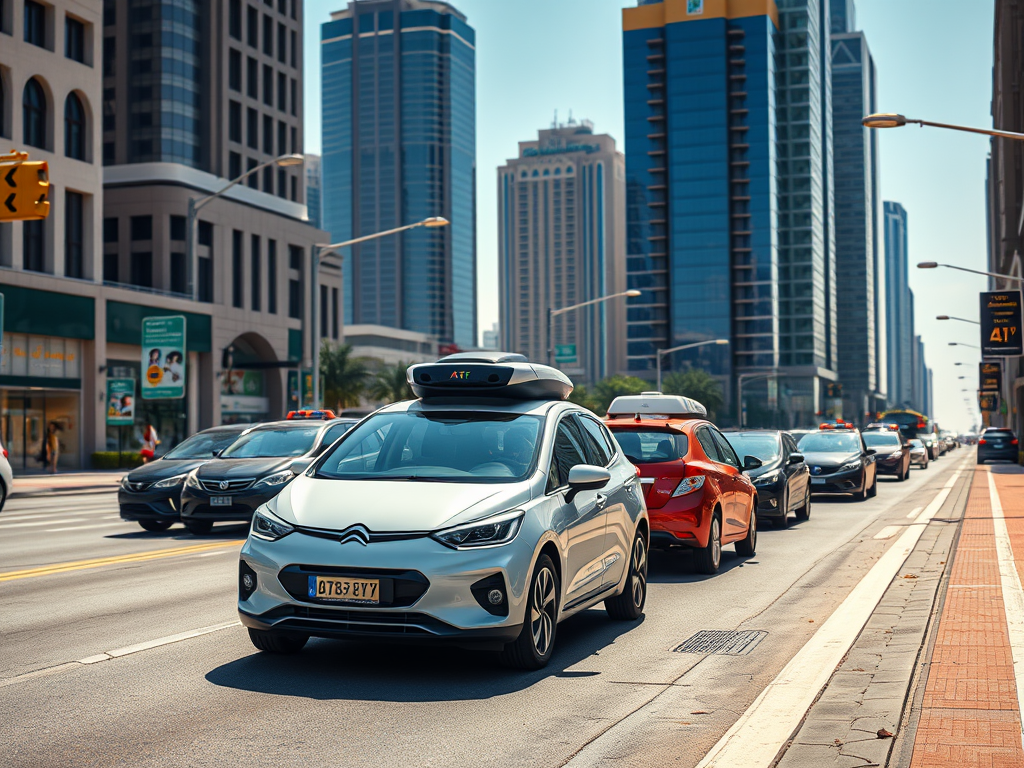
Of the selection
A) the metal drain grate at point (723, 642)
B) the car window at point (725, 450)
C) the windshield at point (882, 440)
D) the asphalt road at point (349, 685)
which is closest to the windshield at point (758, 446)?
the car window at point (725, 450)

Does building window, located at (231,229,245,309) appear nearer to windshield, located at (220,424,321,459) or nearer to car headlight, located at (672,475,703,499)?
windshield, located at (220,424,321,459)

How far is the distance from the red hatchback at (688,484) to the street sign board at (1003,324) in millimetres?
25861

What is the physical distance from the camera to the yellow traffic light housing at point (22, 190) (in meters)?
19.3

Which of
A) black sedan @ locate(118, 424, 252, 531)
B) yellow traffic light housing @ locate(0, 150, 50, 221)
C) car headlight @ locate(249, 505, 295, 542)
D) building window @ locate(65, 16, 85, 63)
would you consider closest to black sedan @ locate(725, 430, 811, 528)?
black sedan @ locate(118, 424, 252, 531)

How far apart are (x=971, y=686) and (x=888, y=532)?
437 inches

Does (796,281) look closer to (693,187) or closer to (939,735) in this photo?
(693,187)

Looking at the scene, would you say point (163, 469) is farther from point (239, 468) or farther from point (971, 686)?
point (971, 686)

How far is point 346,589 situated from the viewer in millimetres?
6199

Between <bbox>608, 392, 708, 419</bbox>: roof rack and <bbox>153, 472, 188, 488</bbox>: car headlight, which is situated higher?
<bbox>608, 392, 708, 419</bbox>: roof rack

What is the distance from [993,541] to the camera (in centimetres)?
1410

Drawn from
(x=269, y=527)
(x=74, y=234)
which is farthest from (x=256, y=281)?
(x=269, y=527)

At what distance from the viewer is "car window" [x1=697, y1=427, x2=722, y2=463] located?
41.2 feet

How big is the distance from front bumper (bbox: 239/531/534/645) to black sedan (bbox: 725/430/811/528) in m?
10.8

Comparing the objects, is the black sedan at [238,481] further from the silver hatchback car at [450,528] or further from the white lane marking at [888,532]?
the white lane marking at [888,532]
